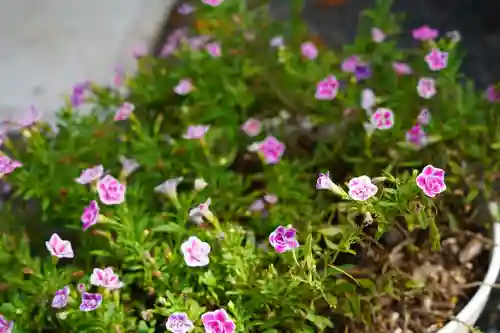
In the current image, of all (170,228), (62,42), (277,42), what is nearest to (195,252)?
(170,228)

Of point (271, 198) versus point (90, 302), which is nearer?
point (90, 302)

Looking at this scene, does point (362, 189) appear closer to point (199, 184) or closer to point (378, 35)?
point (199, 184)

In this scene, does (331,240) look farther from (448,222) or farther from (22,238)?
(22,238)

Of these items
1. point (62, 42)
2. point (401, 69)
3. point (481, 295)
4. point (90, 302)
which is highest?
point (401, 69)

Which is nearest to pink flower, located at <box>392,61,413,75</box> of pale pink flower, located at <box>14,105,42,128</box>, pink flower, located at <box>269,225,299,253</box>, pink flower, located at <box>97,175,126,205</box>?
pink flower, located at <box>269,225,299,253</box>

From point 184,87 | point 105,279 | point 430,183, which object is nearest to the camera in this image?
point 430,183

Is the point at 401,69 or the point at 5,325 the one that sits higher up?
the point at 401,69

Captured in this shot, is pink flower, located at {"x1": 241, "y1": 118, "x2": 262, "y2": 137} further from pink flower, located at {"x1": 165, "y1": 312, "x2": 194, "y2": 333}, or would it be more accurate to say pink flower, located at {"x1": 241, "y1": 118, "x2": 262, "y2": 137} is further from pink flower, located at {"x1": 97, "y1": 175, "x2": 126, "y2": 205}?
pink flower, located at {"x1": 165, "y1": 312, "x2": 194, "y2": 333}

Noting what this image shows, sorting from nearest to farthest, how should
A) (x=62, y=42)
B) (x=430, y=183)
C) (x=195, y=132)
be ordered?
(x=430, y=183) < (x=195, y=132) < (x=62, y=42)
